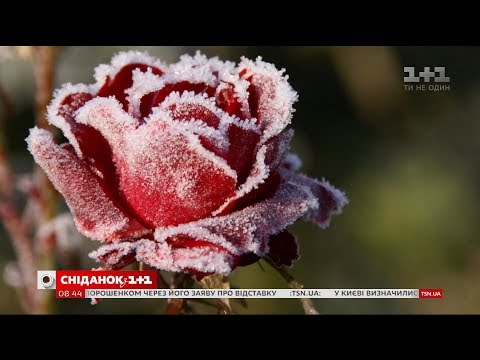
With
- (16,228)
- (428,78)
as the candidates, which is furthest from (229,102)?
(428,78)

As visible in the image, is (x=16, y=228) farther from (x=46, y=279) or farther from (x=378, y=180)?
(x=378, y=180)

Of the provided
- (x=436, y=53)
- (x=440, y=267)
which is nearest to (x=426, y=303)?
(x=440, y=267)

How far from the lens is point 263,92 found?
654mm

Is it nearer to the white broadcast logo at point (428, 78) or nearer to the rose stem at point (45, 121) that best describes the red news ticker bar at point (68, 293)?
the rose stem at point (45, 121)

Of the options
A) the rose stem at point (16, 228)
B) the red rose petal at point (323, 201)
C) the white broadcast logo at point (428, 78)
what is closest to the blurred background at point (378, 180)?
the white broadcast logo at point (428, 78)

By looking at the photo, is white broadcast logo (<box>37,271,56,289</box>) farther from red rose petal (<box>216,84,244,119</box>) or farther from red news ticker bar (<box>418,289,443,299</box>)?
red news ticker bar (<box>418,289,443,299</box>)

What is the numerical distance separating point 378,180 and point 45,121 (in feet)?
3.17

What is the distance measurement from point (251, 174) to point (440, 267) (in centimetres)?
98

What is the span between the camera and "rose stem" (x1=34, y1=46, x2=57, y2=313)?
859 millimetres

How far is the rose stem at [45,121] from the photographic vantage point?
859 millimetres

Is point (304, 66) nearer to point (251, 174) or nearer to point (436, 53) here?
point (436, 53)

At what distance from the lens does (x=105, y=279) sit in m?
0.85

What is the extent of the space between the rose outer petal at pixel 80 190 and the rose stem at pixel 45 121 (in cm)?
22
